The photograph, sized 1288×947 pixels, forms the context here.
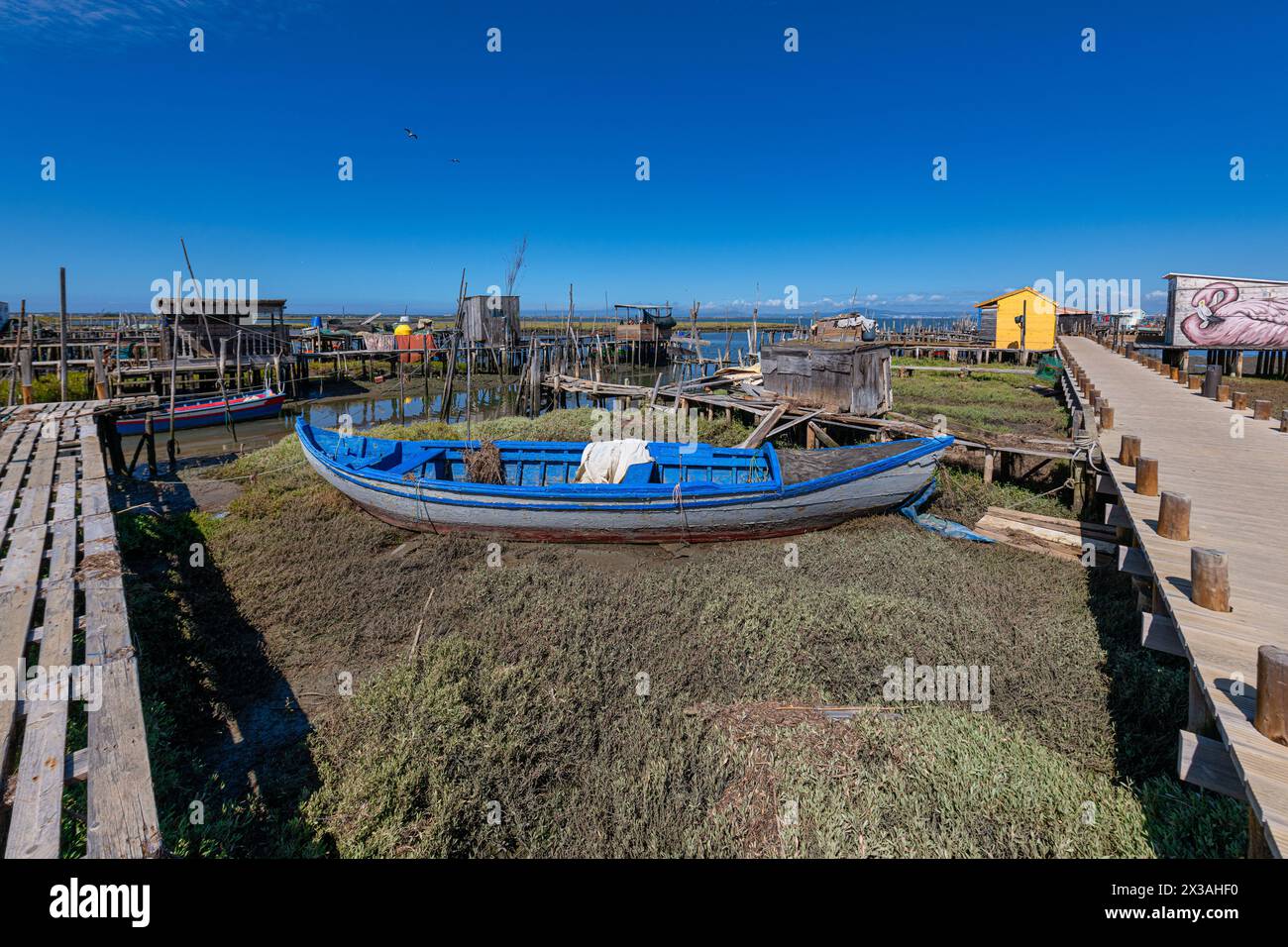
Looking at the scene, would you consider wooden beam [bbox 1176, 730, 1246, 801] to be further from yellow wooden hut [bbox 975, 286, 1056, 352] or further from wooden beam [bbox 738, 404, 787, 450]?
yellow wooden hut [bbox 975, 286, 1056, 352]

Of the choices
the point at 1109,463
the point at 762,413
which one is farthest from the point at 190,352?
the point at 1109,463

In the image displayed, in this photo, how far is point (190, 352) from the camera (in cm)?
2944

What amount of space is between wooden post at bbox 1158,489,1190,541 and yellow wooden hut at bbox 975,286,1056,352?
35.6 meters

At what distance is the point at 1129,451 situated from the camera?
914 centimetres

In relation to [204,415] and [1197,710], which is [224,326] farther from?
[1197,710]

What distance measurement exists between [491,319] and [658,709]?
36.9m

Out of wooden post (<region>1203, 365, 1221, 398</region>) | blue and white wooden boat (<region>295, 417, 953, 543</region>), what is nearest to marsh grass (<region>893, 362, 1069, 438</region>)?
wooden post (<region>1203, 365, 1221, 398</region>)

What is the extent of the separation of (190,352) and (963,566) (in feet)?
112

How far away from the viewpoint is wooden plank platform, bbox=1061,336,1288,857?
3523 millimetres

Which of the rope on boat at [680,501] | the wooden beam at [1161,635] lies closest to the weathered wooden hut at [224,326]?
the rope on boat at [680,501]

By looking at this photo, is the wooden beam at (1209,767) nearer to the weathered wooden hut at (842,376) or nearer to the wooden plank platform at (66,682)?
the wooden plank platform at (66,682)

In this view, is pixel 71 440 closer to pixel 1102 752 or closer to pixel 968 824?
pixel 968 824

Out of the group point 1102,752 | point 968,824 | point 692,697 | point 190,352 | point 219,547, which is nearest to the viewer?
point 968,824
